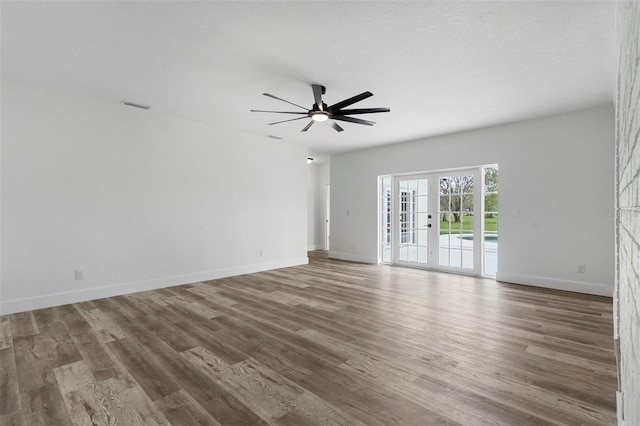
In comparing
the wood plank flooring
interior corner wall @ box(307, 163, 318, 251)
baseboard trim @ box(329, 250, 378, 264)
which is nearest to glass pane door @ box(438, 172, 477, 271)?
baseboard trim @ box(329, 250, 378, 264)

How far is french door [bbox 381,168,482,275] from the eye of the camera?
19.1ft

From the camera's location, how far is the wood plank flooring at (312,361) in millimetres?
1842

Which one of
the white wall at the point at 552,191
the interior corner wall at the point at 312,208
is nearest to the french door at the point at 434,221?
the white wall at the point at 552,191

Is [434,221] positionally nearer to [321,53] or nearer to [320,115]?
[320,115]

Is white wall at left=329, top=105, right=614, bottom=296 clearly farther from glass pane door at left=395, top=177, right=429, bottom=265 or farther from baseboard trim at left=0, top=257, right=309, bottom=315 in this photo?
baseboard trim at left=0, top=257, right=309, bottom=315

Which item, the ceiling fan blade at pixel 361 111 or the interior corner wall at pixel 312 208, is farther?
the interior corner wall at pixel 312 208

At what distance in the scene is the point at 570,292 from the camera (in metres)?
4.58

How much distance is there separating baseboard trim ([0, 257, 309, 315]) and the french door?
10.0 ft

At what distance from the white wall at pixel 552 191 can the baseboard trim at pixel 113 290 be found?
4.39m

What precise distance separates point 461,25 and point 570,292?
166 inches

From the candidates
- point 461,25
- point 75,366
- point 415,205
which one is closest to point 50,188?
point 75,366

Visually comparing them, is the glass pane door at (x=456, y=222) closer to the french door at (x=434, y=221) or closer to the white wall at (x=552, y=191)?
the french door at (x=434, y=221)

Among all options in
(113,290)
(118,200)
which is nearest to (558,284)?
(113,290)

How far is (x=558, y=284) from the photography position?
476 cm
